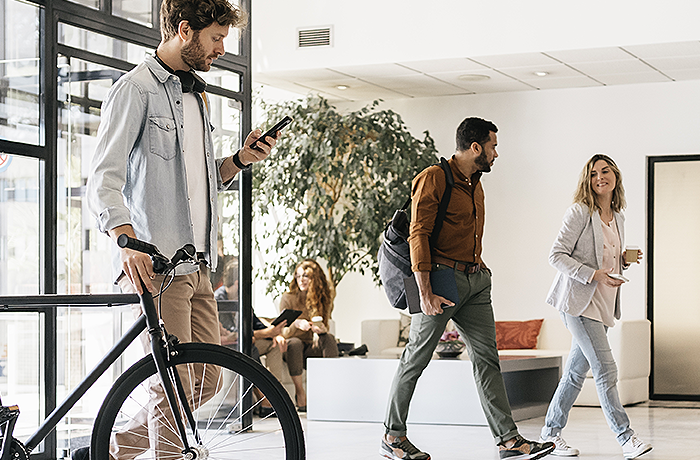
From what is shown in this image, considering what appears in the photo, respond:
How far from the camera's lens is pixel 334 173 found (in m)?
7.59

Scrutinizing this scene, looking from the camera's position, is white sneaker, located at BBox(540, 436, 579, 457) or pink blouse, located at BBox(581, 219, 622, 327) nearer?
pink blouse, located at BBox(581, 219, 622, 327)

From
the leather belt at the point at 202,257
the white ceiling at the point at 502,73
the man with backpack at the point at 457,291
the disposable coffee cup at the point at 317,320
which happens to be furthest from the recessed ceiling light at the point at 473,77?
the leather belt at the point at 202,257

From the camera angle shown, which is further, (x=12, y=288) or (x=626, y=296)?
(x=626, y=296)

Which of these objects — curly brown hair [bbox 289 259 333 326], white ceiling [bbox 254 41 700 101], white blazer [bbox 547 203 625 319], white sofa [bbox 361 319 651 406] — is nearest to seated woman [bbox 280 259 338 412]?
curly brown hair [bbox 289 259 333 326]

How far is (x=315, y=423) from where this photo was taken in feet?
19.2

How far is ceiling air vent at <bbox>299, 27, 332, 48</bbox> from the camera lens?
24.1 feet

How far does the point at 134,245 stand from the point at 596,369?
106 inches

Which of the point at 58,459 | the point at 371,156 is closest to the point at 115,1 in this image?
the point at 58,459

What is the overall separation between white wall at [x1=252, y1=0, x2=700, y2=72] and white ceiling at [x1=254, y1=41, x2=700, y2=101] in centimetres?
Result: 9

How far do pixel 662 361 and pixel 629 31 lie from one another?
8.91ft

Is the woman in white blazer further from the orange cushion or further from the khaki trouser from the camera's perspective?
the orange cushion

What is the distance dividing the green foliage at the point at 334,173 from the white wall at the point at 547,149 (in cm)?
77

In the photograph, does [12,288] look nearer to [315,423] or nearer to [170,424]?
[170,424]

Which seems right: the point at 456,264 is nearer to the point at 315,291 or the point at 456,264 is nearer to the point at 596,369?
the point at 596,369
